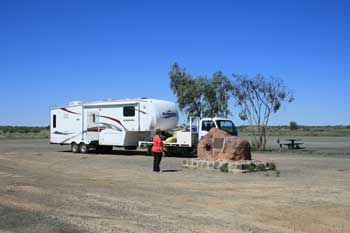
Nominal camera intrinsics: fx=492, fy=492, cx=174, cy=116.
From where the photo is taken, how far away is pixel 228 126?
28.0 meters

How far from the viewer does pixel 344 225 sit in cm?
878

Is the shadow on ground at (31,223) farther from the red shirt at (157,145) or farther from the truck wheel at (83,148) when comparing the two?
the truck wheel at (83,148)

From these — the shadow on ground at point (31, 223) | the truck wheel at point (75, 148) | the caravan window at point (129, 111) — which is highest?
the caravan window at point (129, 111)

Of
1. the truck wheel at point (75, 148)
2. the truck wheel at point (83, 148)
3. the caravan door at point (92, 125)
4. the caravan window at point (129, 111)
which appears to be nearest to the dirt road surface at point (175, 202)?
the caravan window at point (129, 111)

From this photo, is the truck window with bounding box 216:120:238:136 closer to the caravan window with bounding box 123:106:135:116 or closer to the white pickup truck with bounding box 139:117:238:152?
the white pickup truck with bounding box 139:117:238:152

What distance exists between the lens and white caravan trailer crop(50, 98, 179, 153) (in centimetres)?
2900

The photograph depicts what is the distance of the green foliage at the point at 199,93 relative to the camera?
39.0 meters

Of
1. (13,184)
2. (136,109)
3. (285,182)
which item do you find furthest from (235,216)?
(136,109)

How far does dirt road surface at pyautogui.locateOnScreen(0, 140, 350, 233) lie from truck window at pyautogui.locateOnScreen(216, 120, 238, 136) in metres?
9.95

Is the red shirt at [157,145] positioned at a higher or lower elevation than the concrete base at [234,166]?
higher

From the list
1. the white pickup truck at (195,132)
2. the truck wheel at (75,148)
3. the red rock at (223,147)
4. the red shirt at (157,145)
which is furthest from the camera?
the truck wheel at (75,148)

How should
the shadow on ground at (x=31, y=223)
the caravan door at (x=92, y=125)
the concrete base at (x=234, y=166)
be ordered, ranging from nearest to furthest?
1. the shadow on ground at (x=31, y=223)
2. the concrete base at (x=234, y=166)
3. the caravan door at (x=92, y=125)

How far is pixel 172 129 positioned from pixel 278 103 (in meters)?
10.1

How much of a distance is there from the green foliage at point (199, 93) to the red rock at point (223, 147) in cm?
1795
